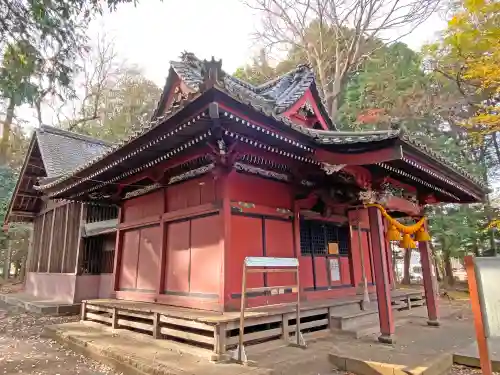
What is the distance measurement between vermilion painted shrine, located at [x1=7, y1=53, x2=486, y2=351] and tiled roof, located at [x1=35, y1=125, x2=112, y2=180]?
493cm

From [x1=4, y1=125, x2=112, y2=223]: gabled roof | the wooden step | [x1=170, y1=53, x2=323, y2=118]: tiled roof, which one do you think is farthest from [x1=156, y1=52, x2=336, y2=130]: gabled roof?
[x1=4, y1=125, x2=112, y2=223]: gabled roof

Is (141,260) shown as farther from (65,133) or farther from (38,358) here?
(65,133)

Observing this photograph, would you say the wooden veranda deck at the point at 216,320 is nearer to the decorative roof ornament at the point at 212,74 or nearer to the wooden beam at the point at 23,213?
the decorative roof ornament at the point at 212,74

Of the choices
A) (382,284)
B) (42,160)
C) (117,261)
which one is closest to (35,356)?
(117,261)

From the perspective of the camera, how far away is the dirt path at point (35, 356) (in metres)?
5.55

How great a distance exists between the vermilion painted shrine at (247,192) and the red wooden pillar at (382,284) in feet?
0.06

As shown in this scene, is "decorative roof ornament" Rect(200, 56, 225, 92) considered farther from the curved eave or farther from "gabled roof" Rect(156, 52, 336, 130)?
the curved eave

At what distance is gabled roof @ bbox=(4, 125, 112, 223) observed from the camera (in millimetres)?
14531

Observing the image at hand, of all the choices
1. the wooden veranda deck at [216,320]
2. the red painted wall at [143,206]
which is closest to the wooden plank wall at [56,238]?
the red painted wall at [143,206]

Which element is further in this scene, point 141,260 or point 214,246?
point 141,260

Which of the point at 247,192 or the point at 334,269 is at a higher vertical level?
the point at 247,192

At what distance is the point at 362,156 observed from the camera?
19.3ft

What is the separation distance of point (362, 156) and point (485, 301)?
292cm

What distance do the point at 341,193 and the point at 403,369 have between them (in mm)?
3741
